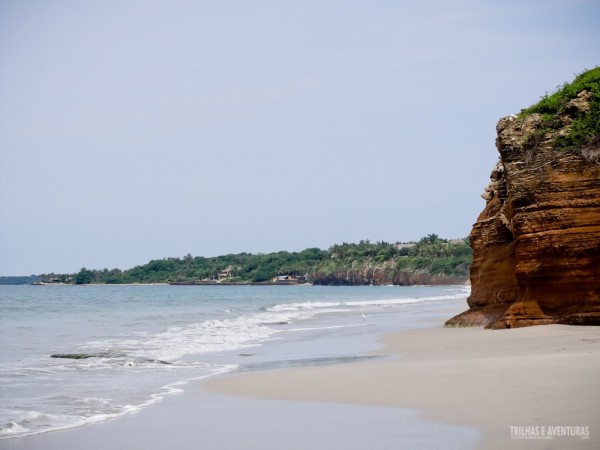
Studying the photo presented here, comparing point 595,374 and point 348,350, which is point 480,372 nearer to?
point 595,374

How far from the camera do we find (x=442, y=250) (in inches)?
6353

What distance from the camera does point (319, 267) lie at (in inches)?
7018

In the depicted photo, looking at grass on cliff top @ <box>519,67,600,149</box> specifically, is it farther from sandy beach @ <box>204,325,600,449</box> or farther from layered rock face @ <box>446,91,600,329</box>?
sandy beach @ <box>204,325,600,449</box>

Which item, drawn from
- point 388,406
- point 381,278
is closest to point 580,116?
point 388,406

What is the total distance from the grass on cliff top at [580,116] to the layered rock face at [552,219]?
0.43 ft

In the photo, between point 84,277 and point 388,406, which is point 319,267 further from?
point 388,406

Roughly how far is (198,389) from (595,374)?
613 cm

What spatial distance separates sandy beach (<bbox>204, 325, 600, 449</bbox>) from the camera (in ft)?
25.2

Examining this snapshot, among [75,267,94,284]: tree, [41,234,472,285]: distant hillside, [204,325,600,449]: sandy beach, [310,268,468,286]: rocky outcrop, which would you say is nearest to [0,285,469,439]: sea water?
[204,325,600,449]: sandy beach

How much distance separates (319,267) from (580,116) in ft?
531

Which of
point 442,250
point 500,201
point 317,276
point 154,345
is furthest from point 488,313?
point 317,276

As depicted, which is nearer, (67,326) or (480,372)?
(480,372)

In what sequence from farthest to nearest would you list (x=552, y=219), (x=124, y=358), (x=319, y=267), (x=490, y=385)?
→ (x=319, y=267), (x=124, y=358), (x=552, y=219), (x=490, y=385)

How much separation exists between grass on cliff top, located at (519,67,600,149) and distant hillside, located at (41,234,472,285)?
135 m
